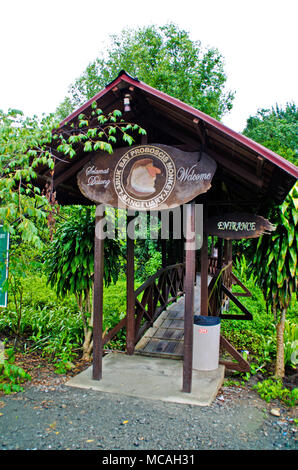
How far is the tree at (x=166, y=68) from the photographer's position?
1997 cm

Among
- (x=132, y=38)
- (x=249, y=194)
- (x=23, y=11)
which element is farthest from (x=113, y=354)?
(x=132, y=38)

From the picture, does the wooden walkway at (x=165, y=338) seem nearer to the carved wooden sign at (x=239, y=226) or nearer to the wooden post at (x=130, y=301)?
the wooden post at (x=130, y=301)

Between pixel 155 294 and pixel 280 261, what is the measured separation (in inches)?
114

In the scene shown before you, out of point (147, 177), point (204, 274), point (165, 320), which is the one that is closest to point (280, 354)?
point (204, 274)

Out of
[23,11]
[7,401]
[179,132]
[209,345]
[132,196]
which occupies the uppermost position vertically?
[23,11]

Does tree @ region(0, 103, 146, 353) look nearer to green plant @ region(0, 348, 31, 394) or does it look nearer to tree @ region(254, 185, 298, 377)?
green plant @ region(0, 348, 31, 394)

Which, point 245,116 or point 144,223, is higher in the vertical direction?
point 245,116

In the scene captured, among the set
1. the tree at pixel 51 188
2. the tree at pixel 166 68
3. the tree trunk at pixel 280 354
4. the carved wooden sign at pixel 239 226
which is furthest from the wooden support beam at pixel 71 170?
the tree at pixel 166 68

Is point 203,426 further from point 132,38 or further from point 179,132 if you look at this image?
point 132,38

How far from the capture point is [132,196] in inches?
183

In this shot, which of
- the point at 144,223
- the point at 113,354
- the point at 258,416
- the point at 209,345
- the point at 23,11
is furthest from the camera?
the point at 144,223

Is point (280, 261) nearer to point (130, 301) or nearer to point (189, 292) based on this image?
point (189, 292)

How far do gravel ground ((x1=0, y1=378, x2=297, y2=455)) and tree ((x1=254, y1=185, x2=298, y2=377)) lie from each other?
4.38 ft

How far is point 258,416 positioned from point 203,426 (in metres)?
0.75
